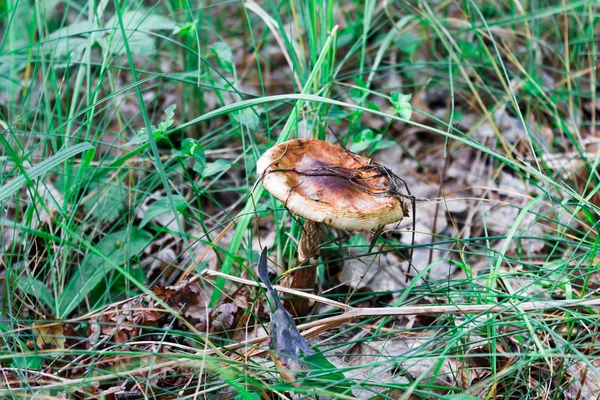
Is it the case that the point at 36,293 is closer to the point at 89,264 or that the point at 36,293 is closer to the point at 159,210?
the point at 89,264

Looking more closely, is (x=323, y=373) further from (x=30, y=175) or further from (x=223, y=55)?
(x=223, y=55)

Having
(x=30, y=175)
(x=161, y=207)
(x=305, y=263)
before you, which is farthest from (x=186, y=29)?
(x=305, y=263)

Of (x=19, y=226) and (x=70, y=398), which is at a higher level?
→ (x=19, y=226)

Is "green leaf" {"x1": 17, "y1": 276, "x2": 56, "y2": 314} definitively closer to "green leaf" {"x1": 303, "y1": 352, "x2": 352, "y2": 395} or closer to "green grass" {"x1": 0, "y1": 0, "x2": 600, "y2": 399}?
"green grass" {"x1": 0, "y1": 0, "x2": 600, "y2": 399}

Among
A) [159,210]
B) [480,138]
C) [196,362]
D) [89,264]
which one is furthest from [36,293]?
[480,138]

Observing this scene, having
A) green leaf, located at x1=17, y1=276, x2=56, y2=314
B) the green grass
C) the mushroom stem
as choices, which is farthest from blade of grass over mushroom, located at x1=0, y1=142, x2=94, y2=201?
the mushroom stem

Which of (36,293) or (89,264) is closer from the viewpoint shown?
(36,293)
